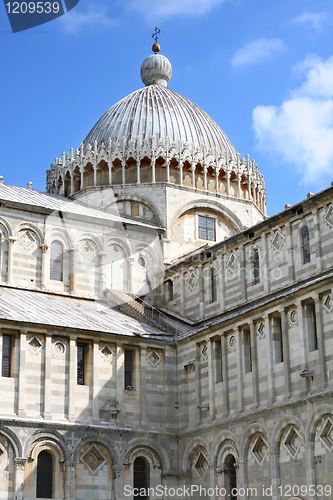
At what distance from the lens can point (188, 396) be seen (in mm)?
41000

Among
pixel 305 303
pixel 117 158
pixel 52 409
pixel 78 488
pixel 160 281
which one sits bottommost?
pixel 78 488

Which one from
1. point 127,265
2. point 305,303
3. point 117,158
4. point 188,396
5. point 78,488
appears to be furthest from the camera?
point 117,158

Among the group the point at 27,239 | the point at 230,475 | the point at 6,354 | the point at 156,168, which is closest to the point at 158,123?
the point at 156,168

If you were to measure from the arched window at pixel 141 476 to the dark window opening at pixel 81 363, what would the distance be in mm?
4423

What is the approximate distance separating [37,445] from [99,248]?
14.1 meters

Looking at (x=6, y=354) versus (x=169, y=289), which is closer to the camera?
(x=6, y=354)

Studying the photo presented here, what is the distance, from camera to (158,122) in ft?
185

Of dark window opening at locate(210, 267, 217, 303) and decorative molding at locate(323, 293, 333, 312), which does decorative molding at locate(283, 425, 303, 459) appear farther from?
dark window opening at locate(210, 267, 217, 303)

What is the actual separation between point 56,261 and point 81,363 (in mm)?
8422

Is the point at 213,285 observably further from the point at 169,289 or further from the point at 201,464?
the point at 201,464

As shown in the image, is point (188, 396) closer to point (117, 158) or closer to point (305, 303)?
point (305, 303)

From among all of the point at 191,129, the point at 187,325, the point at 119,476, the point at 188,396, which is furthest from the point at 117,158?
the point at 119,476

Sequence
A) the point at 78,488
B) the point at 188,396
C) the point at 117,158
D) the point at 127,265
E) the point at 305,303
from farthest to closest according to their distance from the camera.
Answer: the point at 117,158, the point at 127,265, the point at 188,396, the point at 78,488, the point at 305,303

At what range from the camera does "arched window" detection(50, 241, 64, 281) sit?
1820 inches
